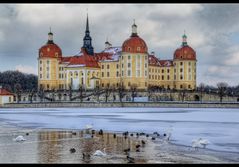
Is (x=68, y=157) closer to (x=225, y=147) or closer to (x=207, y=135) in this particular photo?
(x=225, y=147)

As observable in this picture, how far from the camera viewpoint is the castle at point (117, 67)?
8306cm

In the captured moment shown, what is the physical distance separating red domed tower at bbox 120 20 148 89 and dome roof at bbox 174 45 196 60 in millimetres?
8442

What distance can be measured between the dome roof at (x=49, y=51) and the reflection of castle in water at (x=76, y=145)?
2592 inches

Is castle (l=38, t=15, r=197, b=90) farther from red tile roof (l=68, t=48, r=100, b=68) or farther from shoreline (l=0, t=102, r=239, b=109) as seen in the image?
shoreline (l=0, t=102, r=239, b=109)

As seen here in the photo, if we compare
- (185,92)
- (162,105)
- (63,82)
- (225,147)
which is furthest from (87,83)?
(225,147)

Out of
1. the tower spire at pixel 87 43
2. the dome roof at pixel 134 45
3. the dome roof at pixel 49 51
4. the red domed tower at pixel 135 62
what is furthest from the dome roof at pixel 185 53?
the dome roof at pixel 49 51

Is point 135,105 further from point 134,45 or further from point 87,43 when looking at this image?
point 87,43

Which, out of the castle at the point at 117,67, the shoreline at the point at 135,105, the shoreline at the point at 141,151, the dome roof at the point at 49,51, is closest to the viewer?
the shoreline at the point at 141,151

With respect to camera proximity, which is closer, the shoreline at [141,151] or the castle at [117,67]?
the shoreline at [141,151]

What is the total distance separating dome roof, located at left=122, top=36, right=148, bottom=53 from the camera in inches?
3241

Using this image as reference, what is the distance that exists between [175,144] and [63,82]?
7150 cm

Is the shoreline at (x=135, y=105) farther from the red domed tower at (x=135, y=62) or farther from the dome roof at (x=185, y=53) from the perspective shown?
the dome roof at (x=185, y=53)

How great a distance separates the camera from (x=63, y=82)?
8969 centimetres

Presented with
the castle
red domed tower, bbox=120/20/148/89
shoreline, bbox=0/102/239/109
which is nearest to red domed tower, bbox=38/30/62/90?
the castle
